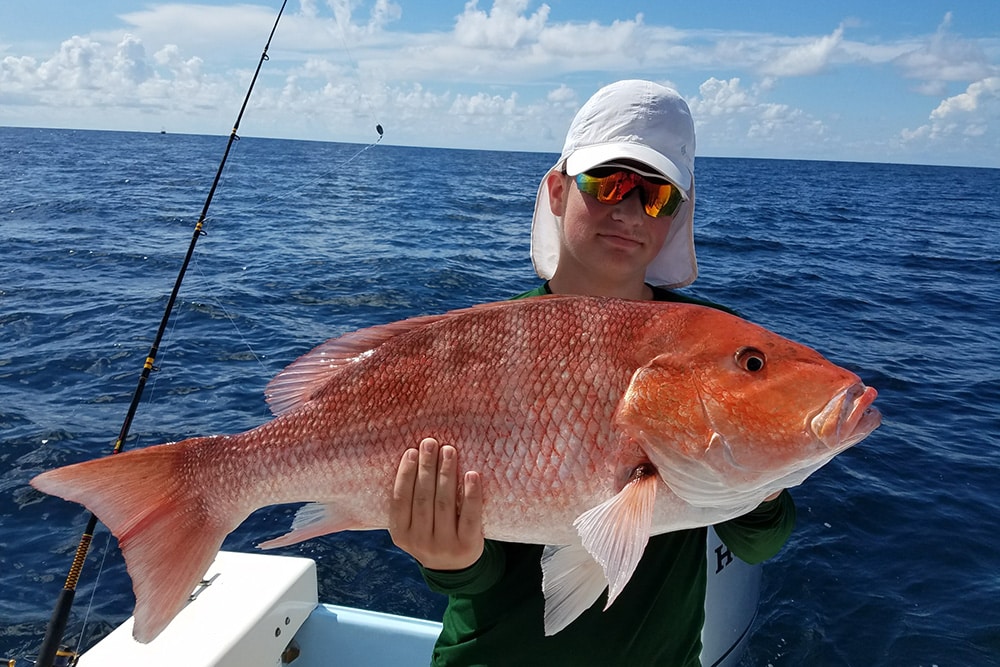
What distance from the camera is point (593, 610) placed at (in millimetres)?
2064

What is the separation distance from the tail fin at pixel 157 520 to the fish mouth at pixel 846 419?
5.00 feet

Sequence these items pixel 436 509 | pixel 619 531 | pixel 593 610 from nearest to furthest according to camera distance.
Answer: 1. pixel 619 531
2. pixel 436 509
3. pixel 593 610

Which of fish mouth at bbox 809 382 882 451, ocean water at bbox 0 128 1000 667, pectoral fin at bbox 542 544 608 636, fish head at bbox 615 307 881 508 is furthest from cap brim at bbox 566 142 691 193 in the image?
ocean water at bbox 0 128 1000 667

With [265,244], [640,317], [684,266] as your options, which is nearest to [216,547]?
[640,317]

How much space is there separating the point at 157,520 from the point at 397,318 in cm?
1037

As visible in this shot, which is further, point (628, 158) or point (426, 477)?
point (628, 158)

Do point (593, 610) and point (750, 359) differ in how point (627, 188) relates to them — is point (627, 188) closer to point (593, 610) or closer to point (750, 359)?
point (750, 359)

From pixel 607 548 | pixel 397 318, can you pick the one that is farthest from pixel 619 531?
pixel 397 318

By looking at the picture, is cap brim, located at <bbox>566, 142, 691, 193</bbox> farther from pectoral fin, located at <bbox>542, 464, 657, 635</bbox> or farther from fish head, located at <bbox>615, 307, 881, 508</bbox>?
pectoral fin, located at <bbox>542, 464, 657, 635</bbox>

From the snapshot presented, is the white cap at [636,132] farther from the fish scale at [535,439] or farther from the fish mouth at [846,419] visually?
the fish mouth at [846,419]

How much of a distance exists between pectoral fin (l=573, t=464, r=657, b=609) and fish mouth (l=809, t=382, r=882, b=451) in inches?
16.4

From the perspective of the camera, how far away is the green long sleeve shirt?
6.61ft

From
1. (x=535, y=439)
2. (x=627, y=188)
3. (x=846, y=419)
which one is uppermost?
(x=627, y=188)

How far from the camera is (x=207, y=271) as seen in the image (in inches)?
568
